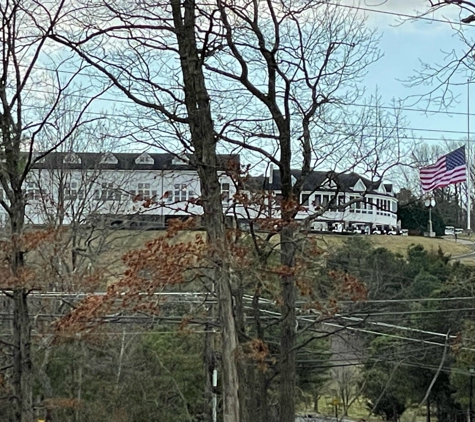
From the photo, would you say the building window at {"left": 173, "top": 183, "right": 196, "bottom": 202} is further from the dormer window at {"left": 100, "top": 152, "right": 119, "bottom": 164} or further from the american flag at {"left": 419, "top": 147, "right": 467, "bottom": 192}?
the dormer window at {"left": 100, "top": 152, "right": 119, "bottom": 164}

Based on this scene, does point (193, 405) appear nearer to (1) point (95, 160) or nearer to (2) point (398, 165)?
(1) point (95, 160)

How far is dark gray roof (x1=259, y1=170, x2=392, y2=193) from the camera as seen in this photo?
12.2 metres

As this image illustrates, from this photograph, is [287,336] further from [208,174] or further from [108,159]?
[108,159]

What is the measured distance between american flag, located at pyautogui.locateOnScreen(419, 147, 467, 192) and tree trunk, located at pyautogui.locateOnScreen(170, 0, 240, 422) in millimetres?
9329

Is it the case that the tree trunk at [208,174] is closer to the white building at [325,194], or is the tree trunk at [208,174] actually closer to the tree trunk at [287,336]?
the white building at [325,194]

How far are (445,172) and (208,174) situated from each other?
11.2m

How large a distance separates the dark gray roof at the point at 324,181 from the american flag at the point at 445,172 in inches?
177

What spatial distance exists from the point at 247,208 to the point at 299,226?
102 centimetres

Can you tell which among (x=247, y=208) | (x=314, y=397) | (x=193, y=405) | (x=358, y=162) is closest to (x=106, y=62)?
(x=247, y=208)

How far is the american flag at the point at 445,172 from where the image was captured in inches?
723

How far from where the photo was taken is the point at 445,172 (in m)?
19.3

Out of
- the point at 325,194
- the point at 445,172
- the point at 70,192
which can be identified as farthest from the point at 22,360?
the point at 70,192

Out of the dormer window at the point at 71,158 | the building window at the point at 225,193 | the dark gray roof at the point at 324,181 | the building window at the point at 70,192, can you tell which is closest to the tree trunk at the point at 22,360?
the building window at the point at 225,193

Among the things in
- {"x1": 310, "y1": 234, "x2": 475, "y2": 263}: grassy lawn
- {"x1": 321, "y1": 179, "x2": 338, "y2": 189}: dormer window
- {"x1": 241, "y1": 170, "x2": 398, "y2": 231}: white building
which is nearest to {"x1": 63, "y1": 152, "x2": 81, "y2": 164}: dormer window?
{"x1": 310, "y1": 234, "x2": 475, "y2": 263}: grassy lawn
